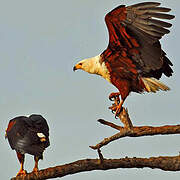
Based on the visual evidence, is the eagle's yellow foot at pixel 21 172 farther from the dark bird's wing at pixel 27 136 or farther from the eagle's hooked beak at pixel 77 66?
the eagle's hooked beak at pixel 77 66

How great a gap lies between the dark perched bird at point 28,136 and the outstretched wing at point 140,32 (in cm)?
182

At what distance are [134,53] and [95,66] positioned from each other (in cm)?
79

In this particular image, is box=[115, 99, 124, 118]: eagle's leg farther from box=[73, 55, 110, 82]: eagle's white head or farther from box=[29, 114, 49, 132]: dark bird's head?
box=[29, 114, 49, 132]: dark bird's head

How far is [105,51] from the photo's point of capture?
8039 millimetres

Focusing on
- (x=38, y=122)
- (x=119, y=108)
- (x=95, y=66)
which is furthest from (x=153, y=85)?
(x=38, y=122)

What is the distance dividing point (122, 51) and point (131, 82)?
55 centimetres

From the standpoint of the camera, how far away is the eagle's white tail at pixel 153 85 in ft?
25.7

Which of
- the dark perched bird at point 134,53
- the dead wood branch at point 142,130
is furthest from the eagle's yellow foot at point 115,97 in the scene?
the dead wood branch at point 142,130

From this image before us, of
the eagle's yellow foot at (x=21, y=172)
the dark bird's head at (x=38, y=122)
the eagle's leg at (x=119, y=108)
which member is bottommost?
the eagle's yellow foot at (x=21, y=172)

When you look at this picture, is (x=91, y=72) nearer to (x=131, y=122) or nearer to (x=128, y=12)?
(x=128, y=12)

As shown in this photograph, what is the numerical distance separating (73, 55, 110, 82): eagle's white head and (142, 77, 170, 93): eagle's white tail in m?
0.68

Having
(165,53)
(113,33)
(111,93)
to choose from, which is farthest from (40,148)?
(165,53)

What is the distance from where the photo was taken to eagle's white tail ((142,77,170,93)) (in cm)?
782

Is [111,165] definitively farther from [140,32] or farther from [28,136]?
[140,32]
